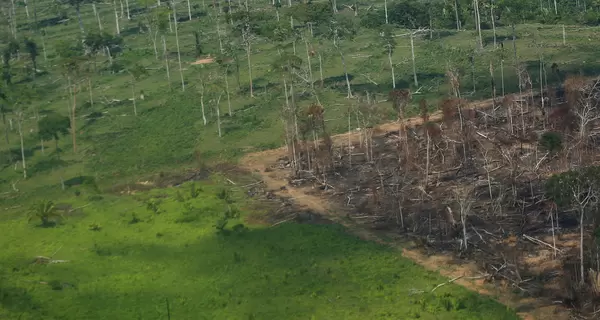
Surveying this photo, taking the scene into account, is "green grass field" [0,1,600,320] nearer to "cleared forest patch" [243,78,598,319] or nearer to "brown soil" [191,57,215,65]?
"brown soil" [191,57,215,65]

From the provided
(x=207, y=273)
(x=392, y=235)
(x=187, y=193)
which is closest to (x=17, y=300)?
(x=207, y=273)

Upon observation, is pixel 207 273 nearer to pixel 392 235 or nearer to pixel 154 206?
pixel 392 235

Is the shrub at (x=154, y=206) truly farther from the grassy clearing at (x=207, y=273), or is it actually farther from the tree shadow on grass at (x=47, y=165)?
the tree shadow on grass at (x=47, y=165)

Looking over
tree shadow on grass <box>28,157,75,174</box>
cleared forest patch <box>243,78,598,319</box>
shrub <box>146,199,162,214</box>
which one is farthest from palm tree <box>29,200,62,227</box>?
cleared forest patch <box>243,78,598,319</box>

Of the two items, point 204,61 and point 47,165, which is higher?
point 204,61

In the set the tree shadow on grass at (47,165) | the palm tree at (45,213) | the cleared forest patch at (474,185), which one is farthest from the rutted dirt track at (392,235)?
the tree shadow on grass at (47,165)

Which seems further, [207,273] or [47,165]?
[47,165]

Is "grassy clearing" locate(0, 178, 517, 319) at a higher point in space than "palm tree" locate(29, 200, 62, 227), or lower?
lower
